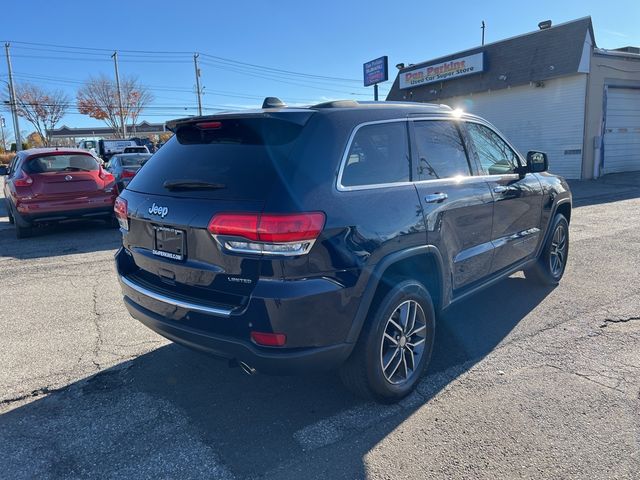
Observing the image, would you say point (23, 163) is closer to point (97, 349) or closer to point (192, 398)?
point (97, 349)

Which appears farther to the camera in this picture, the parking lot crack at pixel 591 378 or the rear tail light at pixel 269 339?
the parking lot crack at pixel 591 378

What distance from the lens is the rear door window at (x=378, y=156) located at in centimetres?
→ 287

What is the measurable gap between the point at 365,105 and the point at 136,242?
1.78 m

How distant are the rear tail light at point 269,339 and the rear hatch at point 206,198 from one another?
0.20 meters

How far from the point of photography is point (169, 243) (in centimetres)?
290

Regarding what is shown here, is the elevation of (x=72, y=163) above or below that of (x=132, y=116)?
below

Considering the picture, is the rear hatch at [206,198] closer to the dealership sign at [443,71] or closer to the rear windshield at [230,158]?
the rear windshield at [230,158]

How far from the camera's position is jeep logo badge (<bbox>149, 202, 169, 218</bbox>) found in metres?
2.88

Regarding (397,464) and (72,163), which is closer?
A: (397,464)

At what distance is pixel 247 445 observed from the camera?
8.91 feet

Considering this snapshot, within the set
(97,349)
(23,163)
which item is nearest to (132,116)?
(23,163)

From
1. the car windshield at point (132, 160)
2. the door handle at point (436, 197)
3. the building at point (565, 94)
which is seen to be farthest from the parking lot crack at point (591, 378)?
the building at point (565, 94)

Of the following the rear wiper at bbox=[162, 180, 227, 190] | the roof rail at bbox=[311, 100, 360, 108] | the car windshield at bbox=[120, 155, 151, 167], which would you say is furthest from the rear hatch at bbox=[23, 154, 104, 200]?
the roof rail at bbox=[311, 100, 360, 108]

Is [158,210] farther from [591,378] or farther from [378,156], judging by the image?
[591,378]
